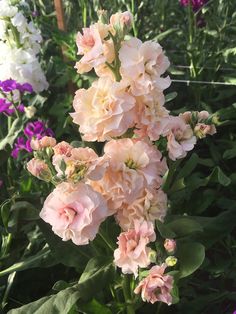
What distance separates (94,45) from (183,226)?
47cm

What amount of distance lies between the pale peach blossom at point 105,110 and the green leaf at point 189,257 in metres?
0.33

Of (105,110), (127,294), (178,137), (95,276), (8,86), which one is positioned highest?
(105,110)

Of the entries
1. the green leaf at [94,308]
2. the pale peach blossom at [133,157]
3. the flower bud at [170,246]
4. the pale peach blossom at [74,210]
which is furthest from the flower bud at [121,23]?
the green leaf at [94,308]

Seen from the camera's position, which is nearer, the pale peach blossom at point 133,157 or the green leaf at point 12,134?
the pale peach blossom at point 133,157

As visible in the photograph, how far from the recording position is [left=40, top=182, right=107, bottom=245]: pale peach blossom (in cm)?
94

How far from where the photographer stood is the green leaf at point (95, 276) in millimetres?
1165

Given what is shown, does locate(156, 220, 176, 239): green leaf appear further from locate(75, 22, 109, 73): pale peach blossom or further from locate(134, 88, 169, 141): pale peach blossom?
locate(75, 22, 109, 73): pale peach blossom

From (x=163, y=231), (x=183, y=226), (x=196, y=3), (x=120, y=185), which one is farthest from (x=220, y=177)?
(x=196, y=3)

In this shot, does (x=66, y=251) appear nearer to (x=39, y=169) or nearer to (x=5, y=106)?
(x=39, y=169)

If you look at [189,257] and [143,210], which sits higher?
[143,210]

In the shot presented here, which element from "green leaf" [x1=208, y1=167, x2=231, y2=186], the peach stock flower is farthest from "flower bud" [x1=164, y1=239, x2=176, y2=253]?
"green leaf" [x1=208, y1=167, x2=231, y2=186]

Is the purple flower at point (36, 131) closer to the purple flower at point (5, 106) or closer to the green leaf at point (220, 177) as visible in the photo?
the purple flower at point (5, 106)

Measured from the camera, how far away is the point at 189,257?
117cm

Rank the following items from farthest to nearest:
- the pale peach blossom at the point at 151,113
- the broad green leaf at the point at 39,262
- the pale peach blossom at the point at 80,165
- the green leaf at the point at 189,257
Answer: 1. the broad green leaf at the point at 39,262
2. the green leaf at the point at 189,257
3. the pale peach blossom at the point at 151,113
4. the pale peach blossom at the point at 80,165
